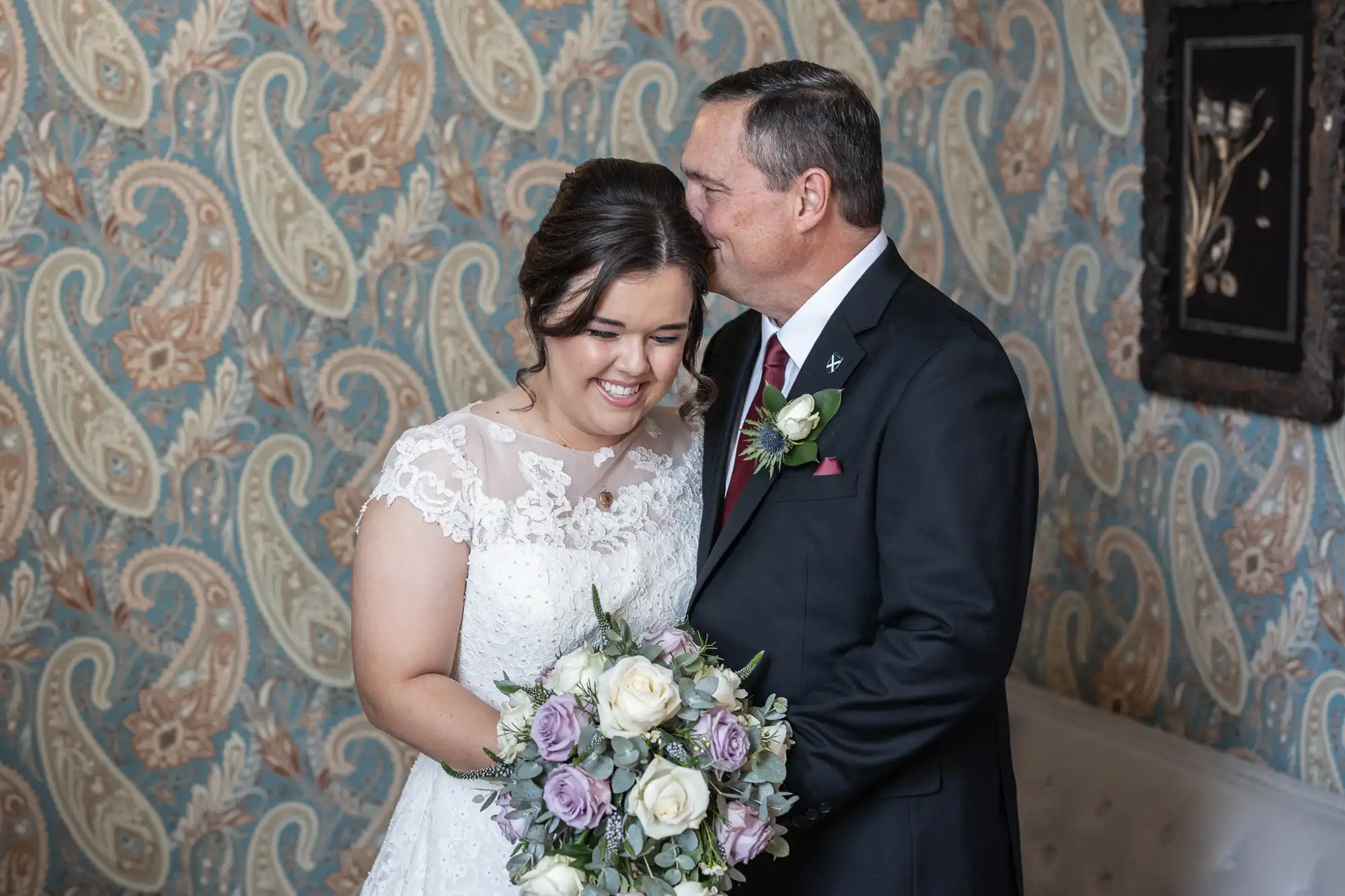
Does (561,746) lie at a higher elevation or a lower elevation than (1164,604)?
higher

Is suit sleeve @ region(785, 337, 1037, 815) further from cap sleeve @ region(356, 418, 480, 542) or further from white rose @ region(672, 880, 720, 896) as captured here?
cap sleeve @ region(356, 418, 480, 542)

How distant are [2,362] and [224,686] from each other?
92 centimetres

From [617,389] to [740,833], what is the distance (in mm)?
712

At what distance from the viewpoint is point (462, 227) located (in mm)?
3521

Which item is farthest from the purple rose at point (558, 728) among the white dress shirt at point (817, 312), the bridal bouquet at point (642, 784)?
the white dress shirt at point (817, 312)

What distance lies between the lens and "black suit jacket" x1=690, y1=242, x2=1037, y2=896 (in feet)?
6.44

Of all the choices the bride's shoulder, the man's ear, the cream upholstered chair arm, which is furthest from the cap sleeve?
the cream upholstered chair arm

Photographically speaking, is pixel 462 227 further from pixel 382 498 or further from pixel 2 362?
pixel 382 498

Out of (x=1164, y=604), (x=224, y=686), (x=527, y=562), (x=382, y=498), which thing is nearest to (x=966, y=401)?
(x=527, y=562)

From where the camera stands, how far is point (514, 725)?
190cm

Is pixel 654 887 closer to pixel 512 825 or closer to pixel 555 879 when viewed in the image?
pixel 555 879

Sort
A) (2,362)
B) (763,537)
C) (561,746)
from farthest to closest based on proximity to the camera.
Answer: (2,362), (763,537), (561,746)

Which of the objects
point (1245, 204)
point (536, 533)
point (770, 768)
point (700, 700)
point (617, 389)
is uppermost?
point (1245, 204)

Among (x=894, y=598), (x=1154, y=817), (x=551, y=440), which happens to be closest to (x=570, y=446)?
(x=551, y=440)
